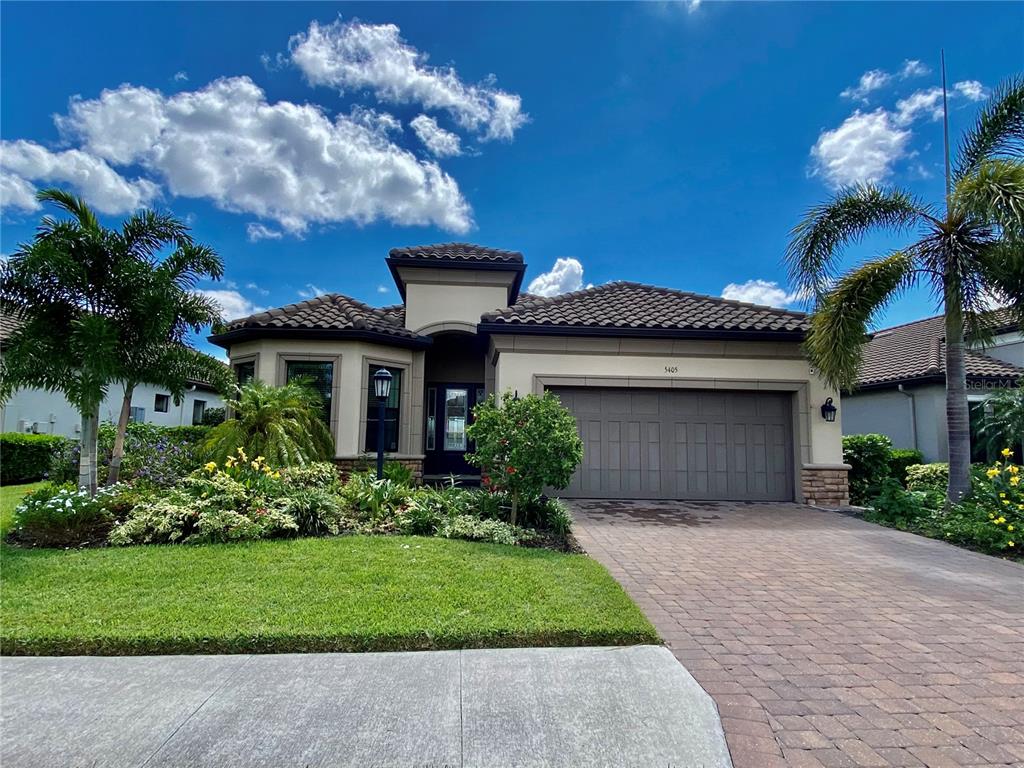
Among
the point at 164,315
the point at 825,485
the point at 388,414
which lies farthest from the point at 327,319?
the point at 825,485

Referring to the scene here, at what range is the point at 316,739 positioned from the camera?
241 centimetres

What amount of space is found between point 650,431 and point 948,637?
22.3 feet

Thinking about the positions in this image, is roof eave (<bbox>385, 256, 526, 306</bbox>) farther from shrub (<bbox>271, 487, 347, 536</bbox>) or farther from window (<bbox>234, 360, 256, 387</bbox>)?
shrub (<bbox>271, 487, 347, 536</bbox>)

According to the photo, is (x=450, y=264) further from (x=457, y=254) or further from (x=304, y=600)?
(x=304, y=600)

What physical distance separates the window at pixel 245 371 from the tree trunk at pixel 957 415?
13.7m

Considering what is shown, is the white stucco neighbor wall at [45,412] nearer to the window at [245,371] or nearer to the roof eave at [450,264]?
the window at [245,371]

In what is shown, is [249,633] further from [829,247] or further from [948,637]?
[829,247]

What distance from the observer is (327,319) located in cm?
1145

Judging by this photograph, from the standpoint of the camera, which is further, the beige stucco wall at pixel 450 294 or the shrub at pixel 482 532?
the beige stucco wall at pixel 450 294

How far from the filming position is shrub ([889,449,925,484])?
12.3m

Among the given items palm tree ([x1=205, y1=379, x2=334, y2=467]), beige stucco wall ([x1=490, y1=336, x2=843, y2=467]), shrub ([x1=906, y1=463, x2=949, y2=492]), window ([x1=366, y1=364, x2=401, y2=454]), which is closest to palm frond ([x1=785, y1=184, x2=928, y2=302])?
beige stucco wall ([x1=490, y1=336, x2=843, y2=467])

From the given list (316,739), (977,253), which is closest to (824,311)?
(977,253)

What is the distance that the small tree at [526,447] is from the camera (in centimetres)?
674

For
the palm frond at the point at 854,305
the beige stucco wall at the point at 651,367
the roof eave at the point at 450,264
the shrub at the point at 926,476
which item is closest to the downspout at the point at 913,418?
the shrub at the point at 926,476
